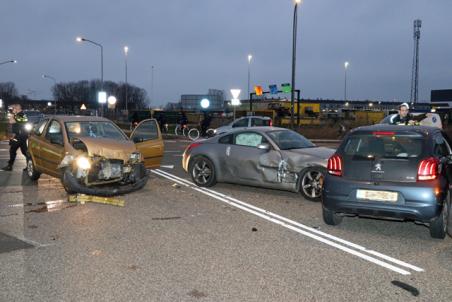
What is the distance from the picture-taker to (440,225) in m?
6.50

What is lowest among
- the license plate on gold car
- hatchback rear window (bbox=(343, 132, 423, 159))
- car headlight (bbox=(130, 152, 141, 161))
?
the license plate on gold car

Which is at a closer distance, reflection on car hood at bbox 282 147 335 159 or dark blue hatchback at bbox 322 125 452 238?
dark blue hatchback at bbox 322 125 452 238

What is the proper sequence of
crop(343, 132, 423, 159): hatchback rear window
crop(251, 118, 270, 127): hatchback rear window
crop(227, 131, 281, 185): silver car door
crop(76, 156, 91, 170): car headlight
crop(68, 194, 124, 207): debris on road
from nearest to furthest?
crop(343, 132, 423, 159): hatchback rear window
crop(68, 194, 124, 207): debris on road
crop(76, 156, 91, 170): car headlight
crop(227, 131, 281, 185): silver car door
crop(251, 118, 270, 127): hatchback rear window

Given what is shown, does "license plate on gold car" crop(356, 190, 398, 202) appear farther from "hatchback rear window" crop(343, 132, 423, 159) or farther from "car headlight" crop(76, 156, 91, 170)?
"car headlight" crop(76, 156, 91, 170)

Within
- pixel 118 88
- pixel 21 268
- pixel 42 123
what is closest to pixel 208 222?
pixel 21 268

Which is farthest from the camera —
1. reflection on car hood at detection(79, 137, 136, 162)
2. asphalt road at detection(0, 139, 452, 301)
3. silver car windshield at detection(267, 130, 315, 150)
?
silver car windshield at detection(267, 130, 315, 150)

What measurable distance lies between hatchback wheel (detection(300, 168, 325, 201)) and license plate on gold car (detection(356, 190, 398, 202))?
2.40m

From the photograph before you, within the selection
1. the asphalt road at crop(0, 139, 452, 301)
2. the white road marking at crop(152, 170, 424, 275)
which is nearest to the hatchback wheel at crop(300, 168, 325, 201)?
the asphalt road at crop(0, 139, 452, 301)

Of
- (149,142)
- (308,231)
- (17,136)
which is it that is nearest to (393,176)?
(308,231)

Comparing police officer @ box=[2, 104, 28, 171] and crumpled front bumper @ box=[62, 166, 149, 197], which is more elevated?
police officer @ box=[2, 104, 28, 171]

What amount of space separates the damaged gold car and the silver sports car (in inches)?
47.0

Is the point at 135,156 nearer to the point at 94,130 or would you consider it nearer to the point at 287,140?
the point at 94,130

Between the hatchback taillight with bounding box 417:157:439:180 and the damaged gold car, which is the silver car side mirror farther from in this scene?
the hatchback taillight with bounding box 417:157:439:180

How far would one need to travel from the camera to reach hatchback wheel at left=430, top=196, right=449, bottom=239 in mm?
6449
